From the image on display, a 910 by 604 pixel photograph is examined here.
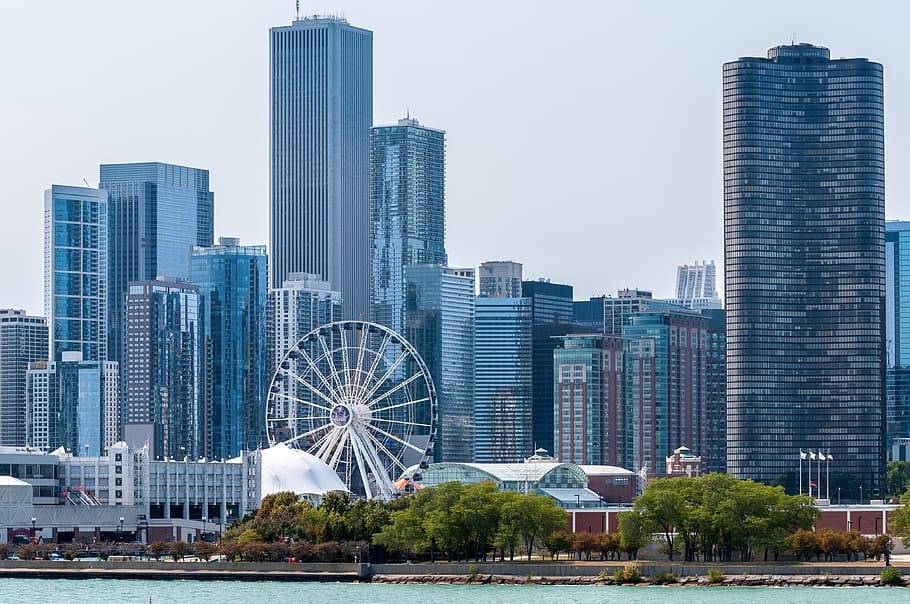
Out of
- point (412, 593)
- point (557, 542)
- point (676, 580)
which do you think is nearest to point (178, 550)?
point (557, 542)

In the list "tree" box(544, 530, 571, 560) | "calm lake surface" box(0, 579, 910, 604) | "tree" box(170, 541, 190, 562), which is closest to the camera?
"calm lake surface" box(0, 579, 910, 604)

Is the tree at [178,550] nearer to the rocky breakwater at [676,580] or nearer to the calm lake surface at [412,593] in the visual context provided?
the calm lake surface at [412,593]

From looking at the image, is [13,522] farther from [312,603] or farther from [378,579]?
[312,603]

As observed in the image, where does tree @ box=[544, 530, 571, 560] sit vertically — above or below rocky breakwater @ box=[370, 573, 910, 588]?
above

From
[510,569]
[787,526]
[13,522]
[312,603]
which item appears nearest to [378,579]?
[510,569]

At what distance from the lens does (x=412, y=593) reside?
470ft

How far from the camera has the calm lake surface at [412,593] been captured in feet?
→ 436

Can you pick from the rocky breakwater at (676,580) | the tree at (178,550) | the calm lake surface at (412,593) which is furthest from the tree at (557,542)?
the tree at (178,550)

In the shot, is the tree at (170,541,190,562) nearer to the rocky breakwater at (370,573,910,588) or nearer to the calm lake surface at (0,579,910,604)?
the calm lake surface at (0,579,910,604)

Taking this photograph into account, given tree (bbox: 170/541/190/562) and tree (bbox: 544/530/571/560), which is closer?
tree (bbox: 544/530/571/560)

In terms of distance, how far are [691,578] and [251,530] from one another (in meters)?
42.6

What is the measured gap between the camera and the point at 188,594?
143875 mm

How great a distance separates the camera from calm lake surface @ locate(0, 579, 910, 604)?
436ft

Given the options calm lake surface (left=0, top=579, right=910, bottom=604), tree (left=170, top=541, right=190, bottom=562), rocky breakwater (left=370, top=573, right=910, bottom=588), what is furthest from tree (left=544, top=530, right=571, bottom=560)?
tree (left=170, top=541, right=190, bottom=562)
